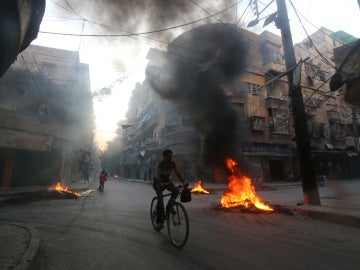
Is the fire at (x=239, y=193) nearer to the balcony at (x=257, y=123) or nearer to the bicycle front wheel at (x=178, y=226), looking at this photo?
the bicycle front wheel at (x=178, y=226)

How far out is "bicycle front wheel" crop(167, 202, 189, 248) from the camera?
4027 millimetres

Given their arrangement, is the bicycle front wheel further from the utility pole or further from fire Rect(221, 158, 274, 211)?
the utility pole

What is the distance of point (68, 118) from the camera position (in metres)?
23.2

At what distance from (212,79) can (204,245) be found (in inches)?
389

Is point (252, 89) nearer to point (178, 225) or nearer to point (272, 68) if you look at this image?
point (272, 68)

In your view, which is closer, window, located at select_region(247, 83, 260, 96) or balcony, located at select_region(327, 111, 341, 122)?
window, located at select_region(247, 83, 260, 96)

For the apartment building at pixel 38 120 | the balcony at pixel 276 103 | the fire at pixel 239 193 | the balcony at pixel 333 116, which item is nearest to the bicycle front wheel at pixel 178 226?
the fire at pixel 239 193

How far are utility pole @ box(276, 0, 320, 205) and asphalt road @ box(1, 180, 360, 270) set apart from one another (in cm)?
190

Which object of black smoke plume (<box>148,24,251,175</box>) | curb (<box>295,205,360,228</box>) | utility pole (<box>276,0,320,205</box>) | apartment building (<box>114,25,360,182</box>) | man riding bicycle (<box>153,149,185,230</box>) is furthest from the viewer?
apartment building (<box>114,25,360,182</box>)

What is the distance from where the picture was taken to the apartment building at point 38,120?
683 inches

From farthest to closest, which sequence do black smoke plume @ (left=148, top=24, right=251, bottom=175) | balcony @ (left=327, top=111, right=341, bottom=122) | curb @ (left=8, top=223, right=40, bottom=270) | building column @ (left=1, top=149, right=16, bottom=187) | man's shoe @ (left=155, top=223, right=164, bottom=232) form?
balcony @ (left=327, top=111, right=341, bottom=122)
building column @ (left=1, top=149, right=16, bottom=187)
black smoke plume @ (left=148, top=24, right=251, bottom=175)
man's shoe @ (left=155, top=223, right=164, bottom=232)
curb @ (left=8, top=223, right=40, bottom=270)

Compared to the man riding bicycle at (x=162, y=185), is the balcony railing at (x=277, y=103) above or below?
above

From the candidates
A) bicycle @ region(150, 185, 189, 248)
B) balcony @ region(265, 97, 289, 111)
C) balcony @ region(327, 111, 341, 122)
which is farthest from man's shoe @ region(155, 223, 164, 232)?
balcony @ region(327, 111, 341, 122)

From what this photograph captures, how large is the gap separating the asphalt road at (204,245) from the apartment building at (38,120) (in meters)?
13.8
